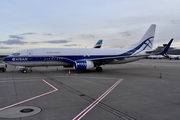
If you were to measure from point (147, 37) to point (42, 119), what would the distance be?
84.3 feet

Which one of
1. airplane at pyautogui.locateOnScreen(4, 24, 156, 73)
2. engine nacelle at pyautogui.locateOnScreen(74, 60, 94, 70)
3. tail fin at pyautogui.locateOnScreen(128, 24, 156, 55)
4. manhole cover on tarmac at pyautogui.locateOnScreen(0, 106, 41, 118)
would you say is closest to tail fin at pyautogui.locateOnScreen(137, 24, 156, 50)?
tail fin at pyautogui.locateOnScreen(128, 24, 156, 55)

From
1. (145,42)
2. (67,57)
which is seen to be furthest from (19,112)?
(145,42)

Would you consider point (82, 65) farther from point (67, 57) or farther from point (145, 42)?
point (145, 42)

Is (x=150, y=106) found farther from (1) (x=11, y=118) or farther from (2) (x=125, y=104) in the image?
(1) (x=11, y=118)

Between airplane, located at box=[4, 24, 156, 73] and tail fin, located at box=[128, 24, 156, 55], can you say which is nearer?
airplane, located at box=[4, 24, 156, 73]

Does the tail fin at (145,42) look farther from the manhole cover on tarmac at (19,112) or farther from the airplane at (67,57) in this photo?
the manhole cover on tarmac at (19,112)

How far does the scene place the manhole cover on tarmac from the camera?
637 centimetres

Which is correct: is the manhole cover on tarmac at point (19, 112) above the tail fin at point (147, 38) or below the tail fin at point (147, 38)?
below

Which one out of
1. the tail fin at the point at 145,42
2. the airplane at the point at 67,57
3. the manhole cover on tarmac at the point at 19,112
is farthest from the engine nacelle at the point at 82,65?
the manhole cover on tarmac at the point at 19,112

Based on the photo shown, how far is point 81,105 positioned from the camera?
7684 millimetres

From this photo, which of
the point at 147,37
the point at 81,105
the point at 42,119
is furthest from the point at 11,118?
the point at 147,37

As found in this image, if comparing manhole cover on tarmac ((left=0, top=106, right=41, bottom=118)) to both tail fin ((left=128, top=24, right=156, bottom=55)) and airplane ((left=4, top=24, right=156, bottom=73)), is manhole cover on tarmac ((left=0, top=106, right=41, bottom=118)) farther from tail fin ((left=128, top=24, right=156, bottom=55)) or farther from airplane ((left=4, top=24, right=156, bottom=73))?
tail fin ((left=128, top=24, right=156, bottom=55))

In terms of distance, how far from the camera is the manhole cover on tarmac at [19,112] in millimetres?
6375

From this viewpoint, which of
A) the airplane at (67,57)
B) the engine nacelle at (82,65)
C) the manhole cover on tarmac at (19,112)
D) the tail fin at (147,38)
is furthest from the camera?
the tail fin at (147,38)
